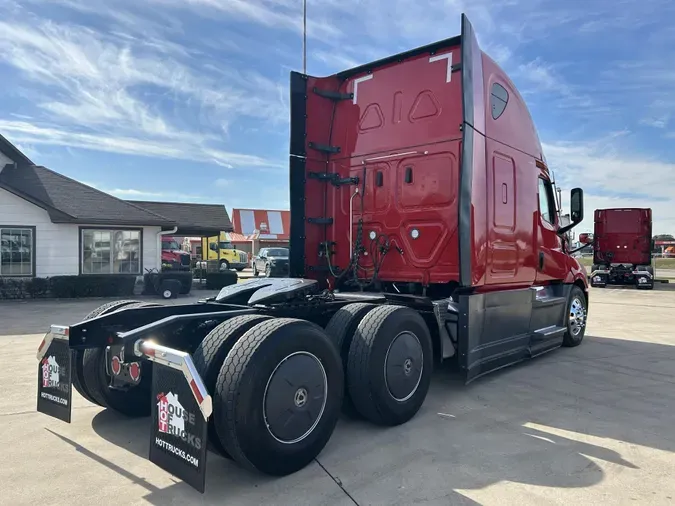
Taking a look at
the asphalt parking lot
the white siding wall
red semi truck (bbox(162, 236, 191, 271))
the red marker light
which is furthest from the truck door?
red semi truck (bbox(162, 236, 191, 271))

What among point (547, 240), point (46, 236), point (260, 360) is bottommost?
point (260, 360)

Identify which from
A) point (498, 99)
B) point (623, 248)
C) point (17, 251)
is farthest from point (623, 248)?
point (17, 251)

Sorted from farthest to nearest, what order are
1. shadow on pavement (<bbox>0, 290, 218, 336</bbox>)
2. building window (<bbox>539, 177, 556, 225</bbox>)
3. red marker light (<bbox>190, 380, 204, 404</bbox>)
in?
shadow on pavement (<bbox>0, 290, 218, 336</bbox>) < building window (<bbox>539, 177, 556, 225</bbox>) < red marker light (<bbox>190, 380, 204, 404</bbox>)

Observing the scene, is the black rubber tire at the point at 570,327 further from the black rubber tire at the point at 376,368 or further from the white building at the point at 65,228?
the white building at the point at 65,228

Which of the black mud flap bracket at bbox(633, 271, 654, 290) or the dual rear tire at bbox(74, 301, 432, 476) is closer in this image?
the dual rear tire at bbox(74, 301, 432, 476)

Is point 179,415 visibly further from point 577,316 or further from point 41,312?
point 41,312

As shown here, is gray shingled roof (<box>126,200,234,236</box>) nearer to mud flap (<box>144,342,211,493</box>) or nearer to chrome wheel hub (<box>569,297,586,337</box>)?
chrome wheel hub (<box>569,297,586,337</box>)

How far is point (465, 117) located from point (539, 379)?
3156 mm

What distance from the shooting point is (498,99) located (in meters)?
5.48

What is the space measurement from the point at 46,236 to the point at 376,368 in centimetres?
1499

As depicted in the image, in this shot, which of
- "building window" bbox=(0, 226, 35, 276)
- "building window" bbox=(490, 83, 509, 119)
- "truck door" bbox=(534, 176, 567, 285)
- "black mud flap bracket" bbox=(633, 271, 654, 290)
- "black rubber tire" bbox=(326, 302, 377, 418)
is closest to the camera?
"black rubber tire" bbox=(326, 302, 377, 418)

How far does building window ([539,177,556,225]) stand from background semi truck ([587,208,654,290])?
13532mm

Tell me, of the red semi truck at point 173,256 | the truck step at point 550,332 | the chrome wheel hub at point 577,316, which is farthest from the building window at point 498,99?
the red semi truck at point 173,256

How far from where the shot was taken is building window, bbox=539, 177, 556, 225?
6.52 metres
